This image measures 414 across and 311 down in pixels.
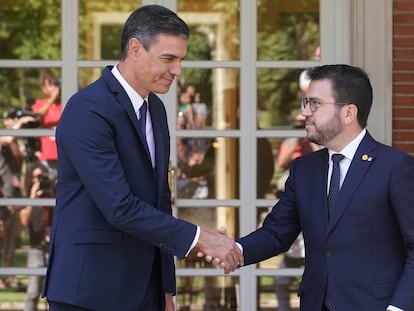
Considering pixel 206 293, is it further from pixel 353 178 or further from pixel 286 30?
pixel 353 178

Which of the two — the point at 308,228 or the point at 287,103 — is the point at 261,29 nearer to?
the point at 287,103

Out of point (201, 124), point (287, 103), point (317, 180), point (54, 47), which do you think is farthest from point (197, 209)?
point (317, 180)

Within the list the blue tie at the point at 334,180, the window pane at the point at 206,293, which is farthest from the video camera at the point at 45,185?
the blue tie at the point at 334,180

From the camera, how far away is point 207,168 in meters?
7.53

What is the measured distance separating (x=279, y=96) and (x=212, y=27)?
2.43ft

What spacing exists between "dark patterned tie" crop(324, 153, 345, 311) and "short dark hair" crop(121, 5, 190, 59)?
81 centimetres

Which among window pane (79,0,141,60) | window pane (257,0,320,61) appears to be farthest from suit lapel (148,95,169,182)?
window pane (79,0,141,60)

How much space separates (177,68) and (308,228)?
33.1 inches

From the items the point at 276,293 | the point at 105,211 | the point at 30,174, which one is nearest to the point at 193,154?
the point at 276,293

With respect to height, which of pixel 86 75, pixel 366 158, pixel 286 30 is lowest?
pixel 366 158

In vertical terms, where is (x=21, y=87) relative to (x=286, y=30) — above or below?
below

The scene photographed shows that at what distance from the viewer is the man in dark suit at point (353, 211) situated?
404 cm

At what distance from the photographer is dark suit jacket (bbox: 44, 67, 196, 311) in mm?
3748

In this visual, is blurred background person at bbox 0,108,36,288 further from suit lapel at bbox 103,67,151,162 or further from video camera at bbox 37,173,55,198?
suit lapel at bbox 103,67,151,162
